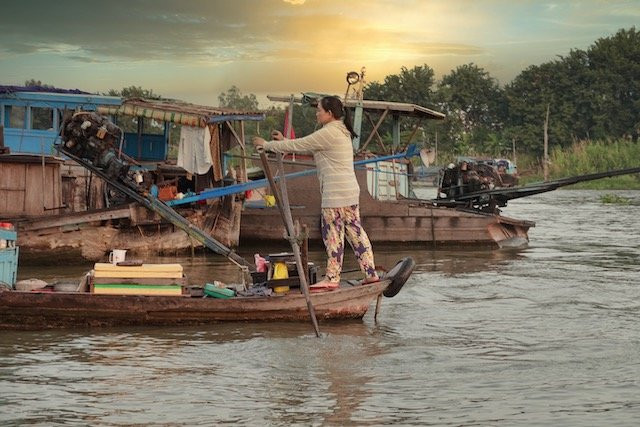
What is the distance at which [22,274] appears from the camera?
14047 millimetres

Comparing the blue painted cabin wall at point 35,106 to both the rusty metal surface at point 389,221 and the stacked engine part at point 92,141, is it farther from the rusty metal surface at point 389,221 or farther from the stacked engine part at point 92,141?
the stacked engine part at point 92,141

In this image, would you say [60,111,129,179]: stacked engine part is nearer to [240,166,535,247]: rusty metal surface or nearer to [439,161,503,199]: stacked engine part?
[240,166,535,247]: rusty metal surface

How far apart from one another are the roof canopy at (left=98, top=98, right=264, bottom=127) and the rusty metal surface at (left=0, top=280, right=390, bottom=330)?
6.87 metres

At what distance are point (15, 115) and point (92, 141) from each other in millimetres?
5284

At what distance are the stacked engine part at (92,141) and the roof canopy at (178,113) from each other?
1.17 m

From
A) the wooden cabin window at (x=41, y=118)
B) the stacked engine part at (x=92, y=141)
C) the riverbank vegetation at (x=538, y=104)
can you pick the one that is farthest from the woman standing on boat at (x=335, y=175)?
the riverbank vegetation at (x=538, y=104)

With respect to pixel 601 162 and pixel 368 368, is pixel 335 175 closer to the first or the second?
pixel 368 368

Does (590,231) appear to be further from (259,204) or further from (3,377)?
(3,377)

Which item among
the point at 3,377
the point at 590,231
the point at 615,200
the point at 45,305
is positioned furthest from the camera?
the point at 615,200

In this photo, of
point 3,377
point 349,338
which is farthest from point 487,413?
point 3,377

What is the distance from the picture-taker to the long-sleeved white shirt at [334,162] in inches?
364

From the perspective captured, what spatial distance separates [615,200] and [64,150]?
25121mm

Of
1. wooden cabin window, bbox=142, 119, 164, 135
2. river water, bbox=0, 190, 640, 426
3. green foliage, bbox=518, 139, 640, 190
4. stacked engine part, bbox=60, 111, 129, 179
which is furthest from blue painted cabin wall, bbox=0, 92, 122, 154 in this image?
green foliage, bbox=518, 139, 640, 190

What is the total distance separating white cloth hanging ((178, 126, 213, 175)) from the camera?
16328mm
